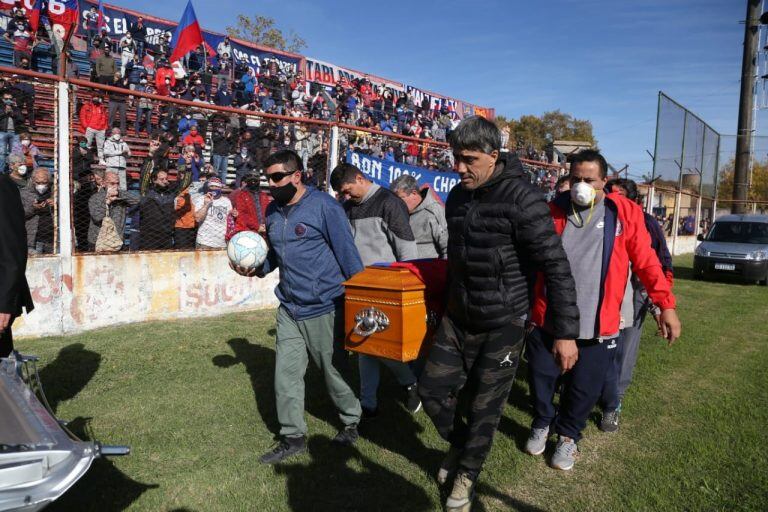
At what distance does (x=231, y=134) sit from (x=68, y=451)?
809 centimetres

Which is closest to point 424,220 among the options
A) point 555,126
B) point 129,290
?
point 129,290

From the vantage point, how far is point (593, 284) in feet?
12.2

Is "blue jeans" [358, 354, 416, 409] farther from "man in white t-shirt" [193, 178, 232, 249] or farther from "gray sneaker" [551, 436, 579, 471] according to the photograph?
"man in white t-shirt" [193, 178, 232, 249]

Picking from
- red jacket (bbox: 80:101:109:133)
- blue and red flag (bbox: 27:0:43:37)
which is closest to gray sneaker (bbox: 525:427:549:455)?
red jacket (bbox: 80:101:109:133)

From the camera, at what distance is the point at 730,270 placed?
15.4 m

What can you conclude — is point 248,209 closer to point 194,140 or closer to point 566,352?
point 194,140

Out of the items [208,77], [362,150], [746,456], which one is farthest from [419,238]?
[208,77]

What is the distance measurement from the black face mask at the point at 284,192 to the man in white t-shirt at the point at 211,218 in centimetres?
461

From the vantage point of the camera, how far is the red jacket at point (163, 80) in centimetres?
1681

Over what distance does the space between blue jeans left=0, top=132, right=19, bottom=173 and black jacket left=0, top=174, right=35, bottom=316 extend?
221 inches

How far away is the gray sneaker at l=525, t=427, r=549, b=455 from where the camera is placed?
412 centimetres

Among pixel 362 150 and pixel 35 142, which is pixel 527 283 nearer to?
pixel 362 150

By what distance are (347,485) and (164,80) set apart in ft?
53.5

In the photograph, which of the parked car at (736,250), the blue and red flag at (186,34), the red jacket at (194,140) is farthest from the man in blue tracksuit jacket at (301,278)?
the parked car at (736,250)
